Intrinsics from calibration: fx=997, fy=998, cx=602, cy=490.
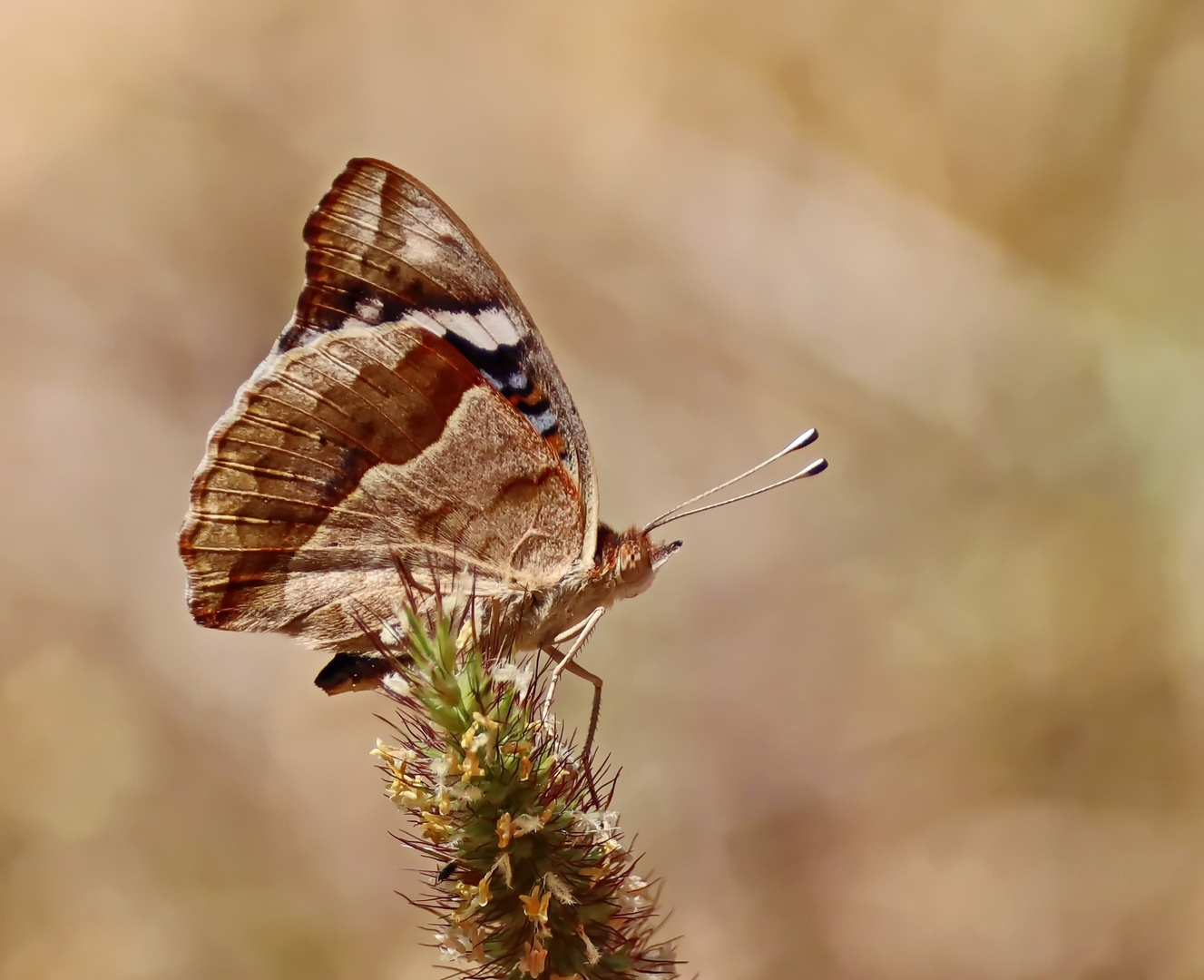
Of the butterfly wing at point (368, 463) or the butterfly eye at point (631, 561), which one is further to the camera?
the butterfly eye at point (631, 561)

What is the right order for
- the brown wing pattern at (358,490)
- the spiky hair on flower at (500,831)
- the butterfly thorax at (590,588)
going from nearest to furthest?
the spiky hair on flower at (500,831) → the brown wing pattern at (358,490) → the butterfly thorax at (590,588)

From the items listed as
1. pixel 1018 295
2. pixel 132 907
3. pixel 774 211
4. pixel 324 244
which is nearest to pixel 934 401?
pixel 1018 295

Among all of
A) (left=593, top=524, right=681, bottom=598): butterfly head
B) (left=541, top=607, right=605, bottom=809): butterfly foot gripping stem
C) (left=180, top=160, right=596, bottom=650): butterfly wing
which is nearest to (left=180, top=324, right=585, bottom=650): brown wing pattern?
(left=180, top=160, right=596, bottom=650): butterfly wing

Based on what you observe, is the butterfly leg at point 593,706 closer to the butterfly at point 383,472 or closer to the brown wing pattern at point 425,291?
the butterfly at point 383,472

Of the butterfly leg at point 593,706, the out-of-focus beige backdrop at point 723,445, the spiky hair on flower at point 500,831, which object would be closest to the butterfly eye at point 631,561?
the butterfly leg at point 593,706

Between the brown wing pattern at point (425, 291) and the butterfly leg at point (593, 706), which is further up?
the brown wing pattern at point (425, 291)

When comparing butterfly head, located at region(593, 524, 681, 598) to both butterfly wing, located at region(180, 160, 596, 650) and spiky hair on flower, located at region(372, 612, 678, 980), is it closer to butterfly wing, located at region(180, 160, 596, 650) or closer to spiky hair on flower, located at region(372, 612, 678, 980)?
butterfly wing, located at region(180, 160, 596, 650)

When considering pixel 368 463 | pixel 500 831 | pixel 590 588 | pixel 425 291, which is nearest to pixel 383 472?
pixel 368 463
